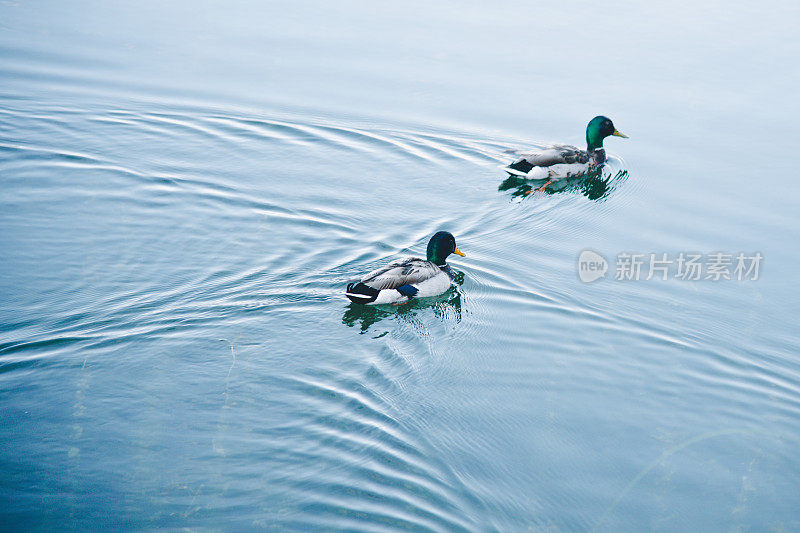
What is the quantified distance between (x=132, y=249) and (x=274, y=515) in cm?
481

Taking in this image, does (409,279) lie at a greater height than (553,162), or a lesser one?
lesser

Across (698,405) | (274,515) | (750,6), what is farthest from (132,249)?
(750,6)

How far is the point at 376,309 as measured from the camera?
908cm

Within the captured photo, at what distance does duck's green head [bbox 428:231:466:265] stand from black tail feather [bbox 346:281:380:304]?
44.2 inches

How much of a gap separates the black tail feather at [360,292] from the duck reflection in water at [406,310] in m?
0.19

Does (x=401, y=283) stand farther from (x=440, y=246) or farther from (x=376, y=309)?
(x=440, y=246)

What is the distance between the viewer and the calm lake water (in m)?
6.56

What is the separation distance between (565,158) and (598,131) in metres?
1.20

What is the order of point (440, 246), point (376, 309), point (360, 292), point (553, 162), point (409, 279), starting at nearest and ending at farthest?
point (360, 292) → point (376, 309) → point (409, 279) → point (440, 246) → point (553, 162)

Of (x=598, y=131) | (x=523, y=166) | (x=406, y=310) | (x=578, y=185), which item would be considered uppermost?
(x=598, y=131)

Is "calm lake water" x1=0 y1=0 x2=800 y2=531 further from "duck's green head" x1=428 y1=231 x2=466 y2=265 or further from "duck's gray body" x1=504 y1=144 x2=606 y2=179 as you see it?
"duck's green head" x1=428 y1=231 x2=466 y2=265

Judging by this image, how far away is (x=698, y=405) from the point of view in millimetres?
7801

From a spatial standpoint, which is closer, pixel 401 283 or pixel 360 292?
pixel 360 292

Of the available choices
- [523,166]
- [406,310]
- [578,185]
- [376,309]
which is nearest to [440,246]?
[406,310]
